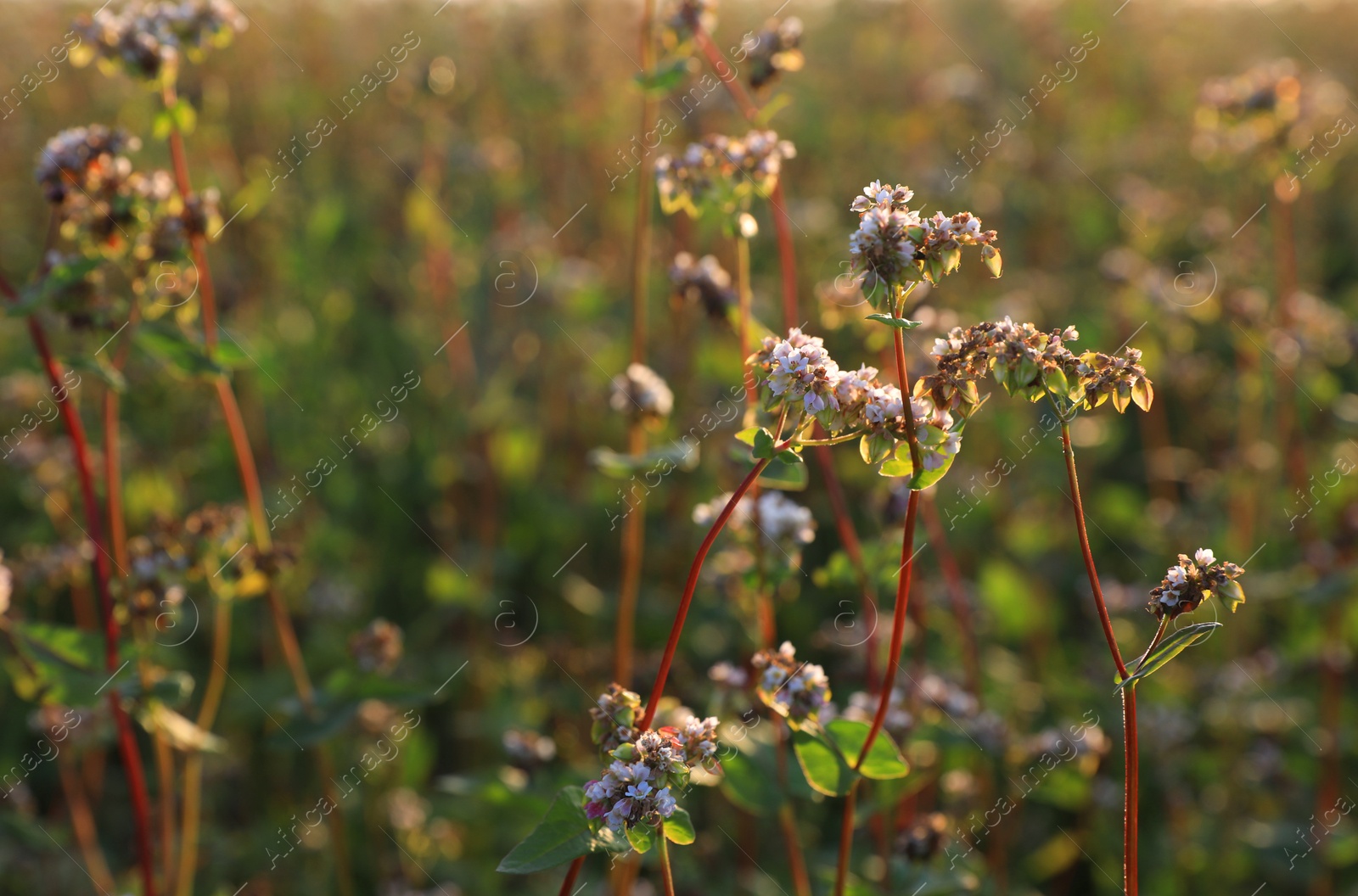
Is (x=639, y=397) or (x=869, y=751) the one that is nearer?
(x=869, y=751)

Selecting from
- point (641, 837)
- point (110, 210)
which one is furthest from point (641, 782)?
point (110, 210)

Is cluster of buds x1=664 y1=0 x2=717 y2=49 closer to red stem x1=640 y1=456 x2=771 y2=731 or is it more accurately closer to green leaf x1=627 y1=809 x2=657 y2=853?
red stem x1=640 y1=456 x2=771 y2=731

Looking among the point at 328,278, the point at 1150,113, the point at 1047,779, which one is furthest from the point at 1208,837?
the point at 1150,113

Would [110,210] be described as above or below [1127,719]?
above

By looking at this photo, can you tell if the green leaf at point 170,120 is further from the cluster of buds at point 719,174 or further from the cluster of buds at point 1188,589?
the cluster of buds at point 1188,589

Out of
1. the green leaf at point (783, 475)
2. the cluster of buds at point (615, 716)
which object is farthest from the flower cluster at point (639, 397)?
the cluster of buds at point (615, 716)

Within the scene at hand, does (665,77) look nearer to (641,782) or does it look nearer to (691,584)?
(691,584)
